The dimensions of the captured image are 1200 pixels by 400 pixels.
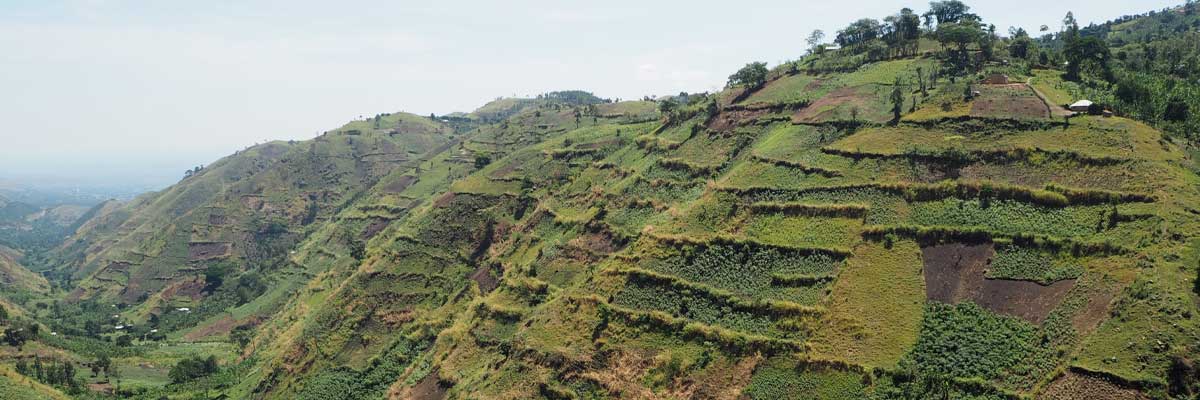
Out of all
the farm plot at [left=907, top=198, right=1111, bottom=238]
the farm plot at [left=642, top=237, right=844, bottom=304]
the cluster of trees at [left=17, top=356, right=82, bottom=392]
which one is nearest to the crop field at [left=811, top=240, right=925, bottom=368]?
the farm plot at [left=642, top=237, right=844, bottom=304]

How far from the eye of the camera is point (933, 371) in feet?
138

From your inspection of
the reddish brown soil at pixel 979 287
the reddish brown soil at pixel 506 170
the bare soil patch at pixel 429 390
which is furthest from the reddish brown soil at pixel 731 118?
the bare soil patch at pixel 429 390

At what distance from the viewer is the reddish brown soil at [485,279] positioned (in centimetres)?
8119

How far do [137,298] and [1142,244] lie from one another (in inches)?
7420

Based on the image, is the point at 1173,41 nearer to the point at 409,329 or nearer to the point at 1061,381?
the point at 1061,381

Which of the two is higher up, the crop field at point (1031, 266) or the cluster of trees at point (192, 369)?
the crop field at point (1031, 266)

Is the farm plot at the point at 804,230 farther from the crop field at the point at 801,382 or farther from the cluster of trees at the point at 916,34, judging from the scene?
the cluster of trees at the point at 916,34

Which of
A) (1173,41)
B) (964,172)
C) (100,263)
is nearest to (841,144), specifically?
(964,172)

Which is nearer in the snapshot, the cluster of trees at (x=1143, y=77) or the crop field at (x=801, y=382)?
the crop field at (x=801, y=382)

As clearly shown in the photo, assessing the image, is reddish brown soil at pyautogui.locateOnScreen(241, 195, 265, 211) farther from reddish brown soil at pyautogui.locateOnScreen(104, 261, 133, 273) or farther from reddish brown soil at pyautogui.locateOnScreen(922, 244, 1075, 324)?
reddish brown soil at pyautogui.locateOnScreen(922, 244, 1075, 324)

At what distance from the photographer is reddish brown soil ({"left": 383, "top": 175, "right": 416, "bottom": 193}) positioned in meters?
164

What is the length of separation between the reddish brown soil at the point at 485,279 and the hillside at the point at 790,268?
66 cm

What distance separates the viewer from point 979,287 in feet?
154

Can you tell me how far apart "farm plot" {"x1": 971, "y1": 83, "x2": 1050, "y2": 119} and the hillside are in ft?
1.43
